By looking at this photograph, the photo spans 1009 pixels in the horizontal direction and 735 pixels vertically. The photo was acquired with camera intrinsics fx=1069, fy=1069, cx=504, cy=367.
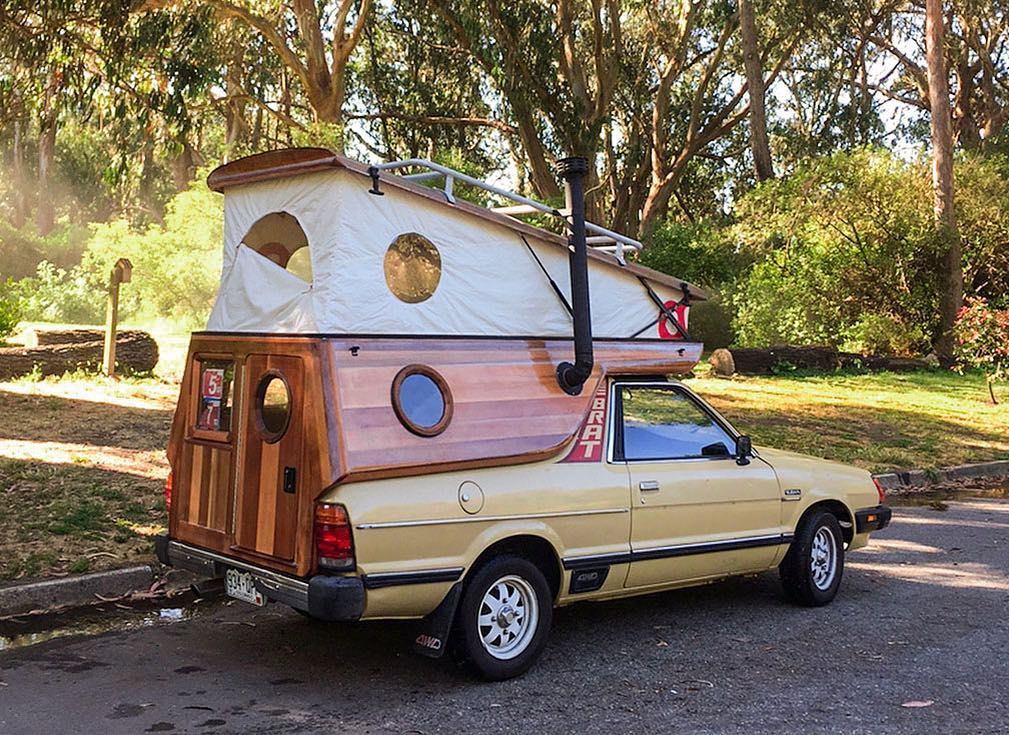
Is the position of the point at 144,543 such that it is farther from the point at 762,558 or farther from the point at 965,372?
the point at 965,372

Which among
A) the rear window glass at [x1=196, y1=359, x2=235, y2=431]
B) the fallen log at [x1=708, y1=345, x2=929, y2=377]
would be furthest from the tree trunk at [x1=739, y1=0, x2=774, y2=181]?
the rear window glass at [x1=196, y1=359, x2=235, y2=431]

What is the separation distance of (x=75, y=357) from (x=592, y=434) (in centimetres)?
1077

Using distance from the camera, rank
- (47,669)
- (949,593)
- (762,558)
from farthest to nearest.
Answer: (949,593)
(762,558)
(47,669)

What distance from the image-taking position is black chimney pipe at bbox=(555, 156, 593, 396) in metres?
5.93

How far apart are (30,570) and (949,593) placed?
20.3ft

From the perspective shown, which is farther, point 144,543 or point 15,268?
point 15,268

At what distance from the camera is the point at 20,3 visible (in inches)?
471

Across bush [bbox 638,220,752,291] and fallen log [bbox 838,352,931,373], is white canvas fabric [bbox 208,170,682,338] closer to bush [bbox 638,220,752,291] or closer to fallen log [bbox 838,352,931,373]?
fallen log [bbox 838,352,931,373]

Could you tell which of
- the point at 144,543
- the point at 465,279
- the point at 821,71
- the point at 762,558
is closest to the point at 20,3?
the point at 144,543

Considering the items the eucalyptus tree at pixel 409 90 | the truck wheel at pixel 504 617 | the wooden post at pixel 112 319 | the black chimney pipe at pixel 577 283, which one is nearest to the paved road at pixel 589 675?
the truck wheel at pixel 504 617

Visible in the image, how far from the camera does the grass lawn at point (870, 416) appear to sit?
14.0 meters

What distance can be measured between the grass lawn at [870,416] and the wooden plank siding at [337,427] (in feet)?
27.5

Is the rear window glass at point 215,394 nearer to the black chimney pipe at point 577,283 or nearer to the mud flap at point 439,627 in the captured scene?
the mud flap at point 439,627

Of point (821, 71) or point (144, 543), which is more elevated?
point (821, 71)
